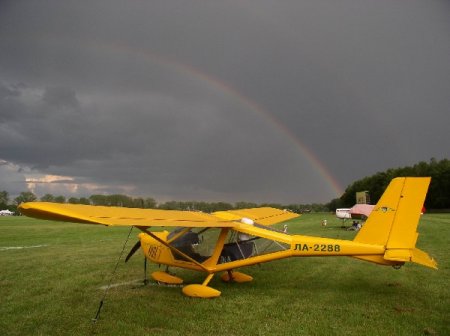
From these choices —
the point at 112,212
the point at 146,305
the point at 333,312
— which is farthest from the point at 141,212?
the point at 333,312

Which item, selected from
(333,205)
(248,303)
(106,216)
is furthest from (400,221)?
(333,205)

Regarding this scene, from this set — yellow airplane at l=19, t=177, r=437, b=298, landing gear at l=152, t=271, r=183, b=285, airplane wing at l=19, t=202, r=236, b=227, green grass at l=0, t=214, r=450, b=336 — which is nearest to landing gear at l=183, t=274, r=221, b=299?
yellow airplane at l=19, t=177, r=437, b=298

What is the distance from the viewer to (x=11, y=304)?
23.8 ft

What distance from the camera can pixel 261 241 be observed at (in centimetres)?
816

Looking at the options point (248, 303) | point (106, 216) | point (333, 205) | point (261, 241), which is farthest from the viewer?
point (333, 205)

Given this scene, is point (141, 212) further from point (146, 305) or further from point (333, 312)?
point (333, 312)

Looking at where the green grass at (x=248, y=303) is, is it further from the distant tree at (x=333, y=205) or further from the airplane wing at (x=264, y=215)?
the distant tree at (x=333, y=205)

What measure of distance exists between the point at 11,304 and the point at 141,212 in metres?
3.07

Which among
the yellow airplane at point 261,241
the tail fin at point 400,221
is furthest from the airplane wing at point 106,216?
the tail fin at point 400,221

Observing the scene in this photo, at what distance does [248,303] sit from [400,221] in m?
3.47

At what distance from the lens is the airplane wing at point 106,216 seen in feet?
17.1

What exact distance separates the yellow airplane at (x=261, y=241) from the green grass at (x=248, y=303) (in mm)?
721

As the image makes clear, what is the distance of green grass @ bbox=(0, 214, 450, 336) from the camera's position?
5828 millimetres

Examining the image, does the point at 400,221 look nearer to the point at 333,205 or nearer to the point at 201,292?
the point at 201,292
